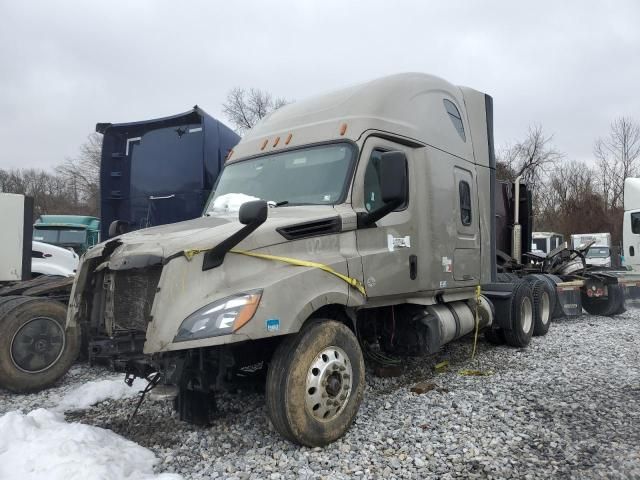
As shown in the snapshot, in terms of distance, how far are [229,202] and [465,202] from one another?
311 cm

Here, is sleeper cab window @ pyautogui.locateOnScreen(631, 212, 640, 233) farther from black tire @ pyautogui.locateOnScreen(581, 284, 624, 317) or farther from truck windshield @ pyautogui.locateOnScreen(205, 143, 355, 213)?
truck windshield @ pyautogui.locateOnScreen(205, 143, 355, 213)

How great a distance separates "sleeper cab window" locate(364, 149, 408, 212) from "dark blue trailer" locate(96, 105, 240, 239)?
3314mm

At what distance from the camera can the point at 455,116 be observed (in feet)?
21.8

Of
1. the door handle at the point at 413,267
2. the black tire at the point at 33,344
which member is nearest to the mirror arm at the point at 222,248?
the door handle at the point at 413,267

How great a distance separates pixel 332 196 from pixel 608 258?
29.2 m

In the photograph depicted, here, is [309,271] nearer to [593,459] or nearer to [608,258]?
[593,459]

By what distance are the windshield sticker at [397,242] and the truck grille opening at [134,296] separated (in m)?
2.25

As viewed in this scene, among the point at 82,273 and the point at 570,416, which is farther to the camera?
the point at 570,416

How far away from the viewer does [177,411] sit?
439 centimetres

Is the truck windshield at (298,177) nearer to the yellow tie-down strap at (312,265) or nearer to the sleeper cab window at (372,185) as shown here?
the sleeper cab window at (372,185)

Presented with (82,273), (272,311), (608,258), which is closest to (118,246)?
(82,273)

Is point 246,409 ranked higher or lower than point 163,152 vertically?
lower

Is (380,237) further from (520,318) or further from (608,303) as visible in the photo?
(608,303)

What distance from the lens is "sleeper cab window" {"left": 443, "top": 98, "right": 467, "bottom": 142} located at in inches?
256
